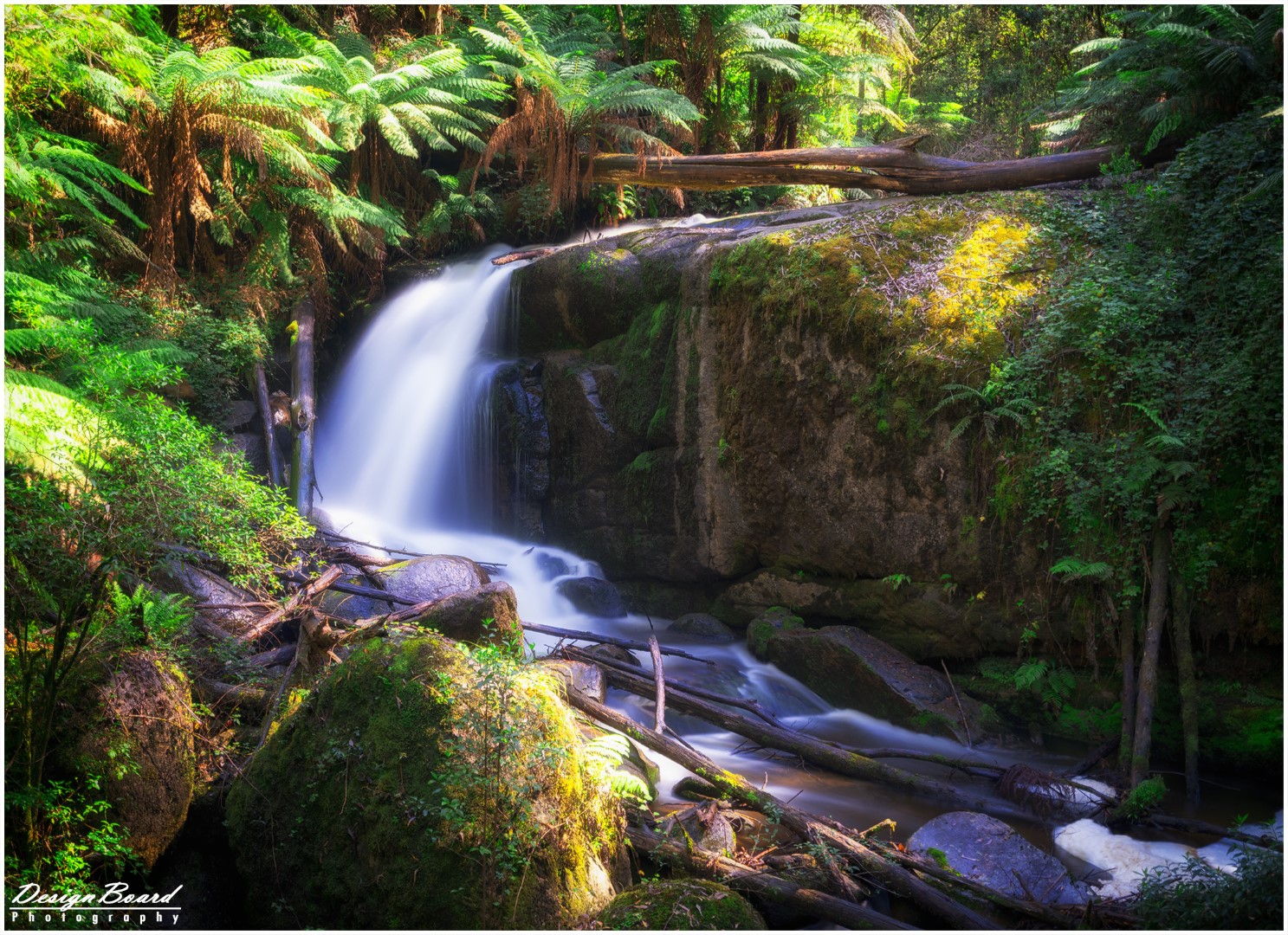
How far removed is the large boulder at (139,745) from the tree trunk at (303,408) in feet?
16.1

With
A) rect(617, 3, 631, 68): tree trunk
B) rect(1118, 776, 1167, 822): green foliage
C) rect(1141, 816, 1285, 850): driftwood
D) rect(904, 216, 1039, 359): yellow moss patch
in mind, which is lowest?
rect(1141, 816, 1285, 850): driftwood

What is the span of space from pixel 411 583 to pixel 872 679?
415cm

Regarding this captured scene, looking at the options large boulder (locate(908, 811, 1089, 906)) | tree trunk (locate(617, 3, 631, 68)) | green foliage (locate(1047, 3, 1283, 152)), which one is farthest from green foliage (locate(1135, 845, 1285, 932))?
→ tree trunk (locate(617, 3, 631, 68))

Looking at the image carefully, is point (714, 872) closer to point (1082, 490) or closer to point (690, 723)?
point (690, 723)

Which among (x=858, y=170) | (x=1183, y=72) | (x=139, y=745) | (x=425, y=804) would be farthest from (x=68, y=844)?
(x=858, y=170)

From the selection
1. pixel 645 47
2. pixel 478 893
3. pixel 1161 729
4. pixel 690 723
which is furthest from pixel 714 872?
pixel 645 47

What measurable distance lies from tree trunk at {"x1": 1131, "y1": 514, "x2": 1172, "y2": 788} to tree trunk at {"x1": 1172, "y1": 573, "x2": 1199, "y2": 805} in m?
0.09

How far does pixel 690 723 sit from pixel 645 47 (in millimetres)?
12170

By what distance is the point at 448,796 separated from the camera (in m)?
3.86

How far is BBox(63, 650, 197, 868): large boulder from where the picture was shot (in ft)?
13.8

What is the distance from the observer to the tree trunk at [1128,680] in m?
5.63

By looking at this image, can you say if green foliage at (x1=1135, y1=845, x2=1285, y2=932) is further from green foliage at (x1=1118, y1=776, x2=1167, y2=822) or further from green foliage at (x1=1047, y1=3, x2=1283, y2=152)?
green foliage at (x1=1047, y1=3, x2=1283, y2=152)

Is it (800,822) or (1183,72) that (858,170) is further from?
(800,822)

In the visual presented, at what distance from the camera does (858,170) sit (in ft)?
36.6
